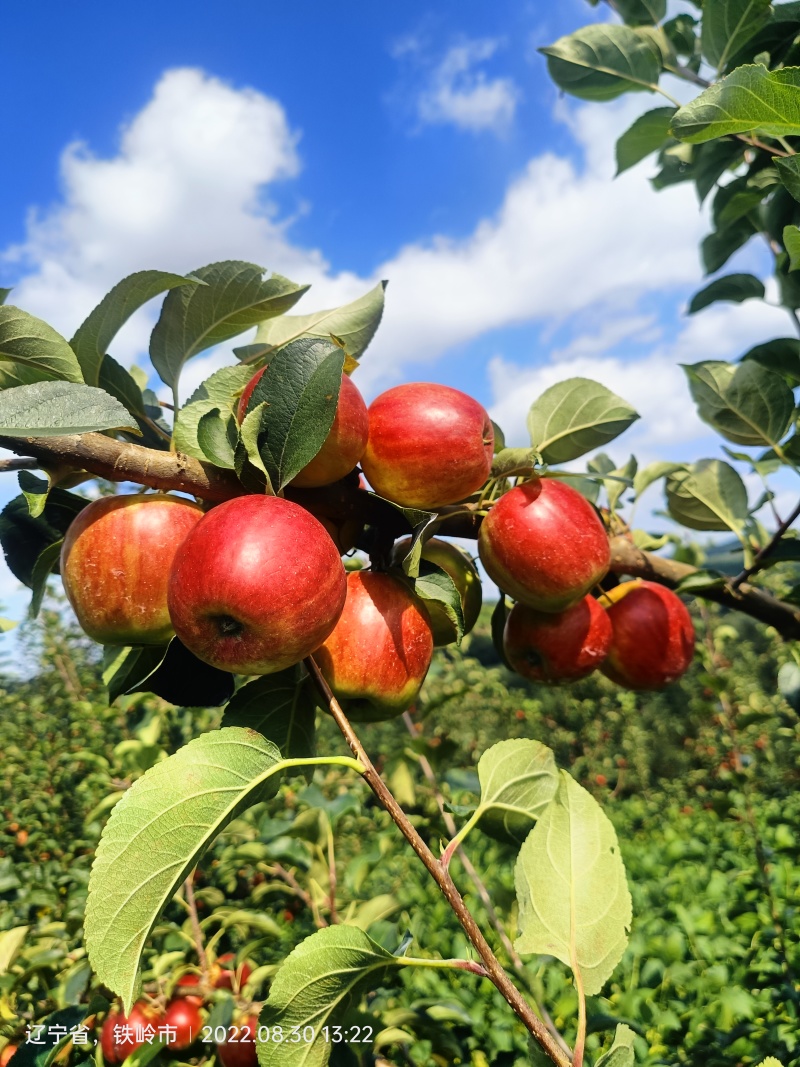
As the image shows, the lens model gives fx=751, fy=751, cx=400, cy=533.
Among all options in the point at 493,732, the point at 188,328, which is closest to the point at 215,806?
the point at 188,328

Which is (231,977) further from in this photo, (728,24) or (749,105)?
(728,24)

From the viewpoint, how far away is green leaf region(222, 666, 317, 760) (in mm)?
683

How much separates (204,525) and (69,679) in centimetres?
357

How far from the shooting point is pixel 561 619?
3.24 ft

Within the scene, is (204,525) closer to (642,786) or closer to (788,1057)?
(788,1057)

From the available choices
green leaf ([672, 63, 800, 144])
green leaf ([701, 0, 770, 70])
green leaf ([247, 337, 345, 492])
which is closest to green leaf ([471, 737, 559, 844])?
green leaf ([247, 337, 345, 492])

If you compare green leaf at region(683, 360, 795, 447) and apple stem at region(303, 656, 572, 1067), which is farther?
green leaf at region(683, 360, 795, 447)

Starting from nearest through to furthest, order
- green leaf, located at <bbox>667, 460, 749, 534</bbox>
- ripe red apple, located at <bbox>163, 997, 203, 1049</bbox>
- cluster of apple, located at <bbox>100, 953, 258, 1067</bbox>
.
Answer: green leaf, located at <bbox>667, 460, 749, 534</bbox>
cluster of apple, located at <bbox>100, 953, 258, 1067</bbox>
ripe red apple, located at <bbox>163, 997, 203, 1049</bbox>

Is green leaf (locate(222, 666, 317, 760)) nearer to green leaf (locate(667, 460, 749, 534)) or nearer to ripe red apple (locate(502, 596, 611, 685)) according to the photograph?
ripe red apple (locate(502, 596, 611, 685))

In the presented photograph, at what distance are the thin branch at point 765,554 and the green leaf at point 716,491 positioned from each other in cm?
14

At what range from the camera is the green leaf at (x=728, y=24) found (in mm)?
1263

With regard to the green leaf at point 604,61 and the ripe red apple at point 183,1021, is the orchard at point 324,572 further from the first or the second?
the ripe red apple at point 183,1021

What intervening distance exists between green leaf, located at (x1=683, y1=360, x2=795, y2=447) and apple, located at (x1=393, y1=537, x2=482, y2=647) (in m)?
0.54

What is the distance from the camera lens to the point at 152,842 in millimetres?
542
